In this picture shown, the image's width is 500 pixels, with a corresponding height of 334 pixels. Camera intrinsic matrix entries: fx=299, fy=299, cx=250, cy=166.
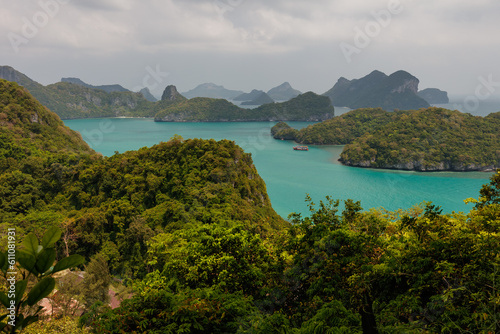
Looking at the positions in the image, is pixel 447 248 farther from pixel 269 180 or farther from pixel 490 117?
pixel 490 117

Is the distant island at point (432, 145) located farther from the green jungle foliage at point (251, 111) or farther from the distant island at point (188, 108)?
the distant island at point (188, 108)

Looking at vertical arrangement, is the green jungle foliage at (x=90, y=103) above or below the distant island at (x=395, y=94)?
below

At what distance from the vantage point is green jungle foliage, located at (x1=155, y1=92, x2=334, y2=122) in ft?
427

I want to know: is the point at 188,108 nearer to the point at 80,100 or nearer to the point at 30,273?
the point at 80,100

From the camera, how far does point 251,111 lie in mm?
132000

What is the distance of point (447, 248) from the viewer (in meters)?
5.31

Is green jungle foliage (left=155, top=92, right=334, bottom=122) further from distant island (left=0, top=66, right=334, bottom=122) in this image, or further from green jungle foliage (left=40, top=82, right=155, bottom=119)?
green jungle foliage (left=40, top=82, right=155, bottom=119)

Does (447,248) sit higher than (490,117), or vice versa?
(490,117)

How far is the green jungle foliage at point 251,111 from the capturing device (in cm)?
13012

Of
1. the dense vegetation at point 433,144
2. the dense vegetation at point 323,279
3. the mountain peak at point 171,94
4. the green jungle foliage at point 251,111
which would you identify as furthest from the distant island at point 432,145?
the mountain peak at point 171,94

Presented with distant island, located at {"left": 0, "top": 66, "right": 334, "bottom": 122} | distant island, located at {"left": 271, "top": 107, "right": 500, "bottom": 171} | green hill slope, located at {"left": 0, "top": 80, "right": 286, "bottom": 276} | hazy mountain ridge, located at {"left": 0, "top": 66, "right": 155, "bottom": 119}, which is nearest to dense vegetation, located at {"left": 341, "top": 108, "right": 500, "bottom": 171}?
distant island, located at {"left": 271, "top": 107, "right": 500, "bottom": 171}

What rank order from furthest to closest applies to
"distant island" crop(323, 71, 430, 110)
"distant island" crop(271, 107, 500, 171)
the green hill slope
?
"distant island" crop(323, 71, 430, 110) < "distant island" crop(271, 107, 500, 171) < the green hill slope

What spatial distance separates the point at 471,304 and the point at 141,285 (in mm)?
6565

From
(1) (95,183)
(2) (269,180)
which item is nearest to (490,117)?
(2) (269,180)
